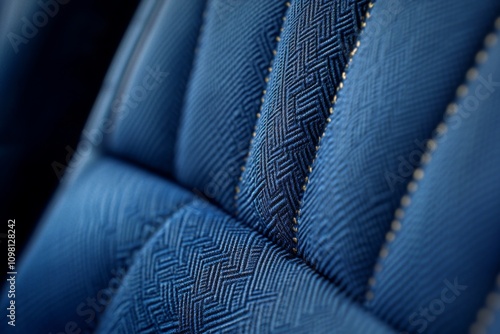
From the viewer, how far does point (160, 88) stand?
0.71m

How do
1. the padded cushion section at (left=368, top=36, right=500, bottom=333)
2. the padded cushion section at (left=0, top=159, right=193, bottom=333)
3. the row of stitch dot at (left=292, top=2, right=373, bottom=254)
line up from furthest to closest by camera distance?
the padded cushion section at (left=0, top=159, right=193, bottom=333) < the row of stitch dot at (left=292, top=2, right=373, bottom=254) < the padded cushion section at (left=368, top=36, right=500, bottom=333)

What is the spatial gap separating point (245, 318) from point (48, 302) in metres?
0.29

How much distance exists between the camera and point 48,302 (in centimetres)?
70

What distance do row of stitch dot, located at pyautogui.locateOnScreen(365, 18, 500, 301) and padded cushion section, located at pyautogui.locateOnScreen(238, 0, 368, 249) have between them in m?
0.11

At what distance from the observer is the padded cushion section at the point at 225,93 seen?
0.62 m

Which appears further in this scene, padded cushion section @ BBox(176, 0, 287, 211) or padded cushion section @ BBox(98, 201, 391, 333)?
padded cushion section @ BBox(176, 0, 287, 211)

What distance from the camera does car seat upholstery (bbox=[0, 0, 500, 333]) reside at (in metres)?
0.45

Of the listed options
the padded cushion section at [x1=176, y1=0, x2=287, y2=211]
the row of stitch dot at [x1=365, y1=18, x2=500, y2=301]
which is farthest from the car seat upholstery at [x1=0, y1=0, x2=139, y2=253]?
the row of stitch dot at [x1=365, y1=18, x2=500, y2=301]

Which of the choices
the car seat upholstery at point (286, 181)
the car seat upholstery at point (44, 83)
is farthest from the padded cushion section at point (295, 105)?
the car seat upholstery at point (44, 83)

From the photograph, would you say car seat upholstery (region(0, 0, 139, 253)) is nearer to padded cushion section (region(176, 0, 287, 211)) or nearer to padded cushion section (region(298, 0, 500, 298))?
padded cushion section (region(176, 0, 287, 211))

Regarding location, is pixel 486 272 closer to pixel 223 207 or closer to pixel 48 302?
pixel 223 207

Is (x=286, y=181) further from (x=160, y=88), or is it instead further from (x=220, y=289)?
(x=160, y=88)

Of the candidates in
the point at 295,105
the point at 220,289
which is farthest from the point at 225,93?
the point at 220,289

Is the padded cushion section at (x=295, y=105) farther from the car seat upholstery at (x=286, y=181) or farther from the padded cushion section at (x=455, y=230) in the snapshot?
the padded cushion section at (x=455, y=230)
